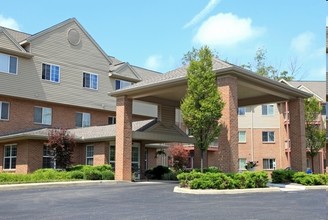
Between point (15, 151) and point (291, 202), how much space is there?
73.5 feet

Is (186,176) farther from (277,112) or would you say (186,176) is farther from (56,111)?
(277,112)

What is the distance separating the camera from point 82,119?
37.0 metres

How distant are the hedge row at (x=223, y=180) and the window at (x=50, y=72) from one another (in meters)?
19.1

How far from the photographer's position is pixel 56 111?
3491 centimetres

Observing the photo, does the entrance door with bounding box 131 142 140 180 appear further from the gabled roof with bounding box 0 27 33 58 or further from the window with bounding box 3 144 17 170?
the gabled roof with bounding box 0 27 33 58

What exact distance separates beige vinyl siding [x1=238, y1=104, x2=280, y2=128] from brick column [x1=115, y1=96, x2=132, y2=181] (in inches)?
974

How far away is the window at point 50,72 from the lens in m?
34.2

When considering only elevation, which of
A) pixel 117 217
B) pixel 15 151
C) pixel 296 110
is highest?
pixel 296 110

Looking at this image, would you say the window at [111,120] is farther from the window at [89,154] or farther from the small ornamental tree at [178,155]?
the window at [89,154]

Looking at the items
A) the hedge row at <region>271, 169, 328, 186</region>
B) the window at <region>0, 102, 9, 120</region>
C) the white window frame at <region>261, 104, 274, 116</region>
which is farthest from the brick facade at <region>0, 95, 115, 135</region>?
the white window frame at <region>261, 104, 274, 116</region>

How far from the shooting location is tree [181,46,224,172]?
2011 cm

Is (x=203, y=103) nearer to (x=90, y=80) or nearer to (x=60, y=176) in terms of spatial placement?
(x=60, y=176)

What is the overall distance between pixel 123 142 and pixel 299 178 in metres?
10.0

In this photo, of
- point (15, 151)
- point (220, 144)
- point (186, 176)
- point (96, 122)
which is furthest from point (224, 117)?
point (96, 122)
